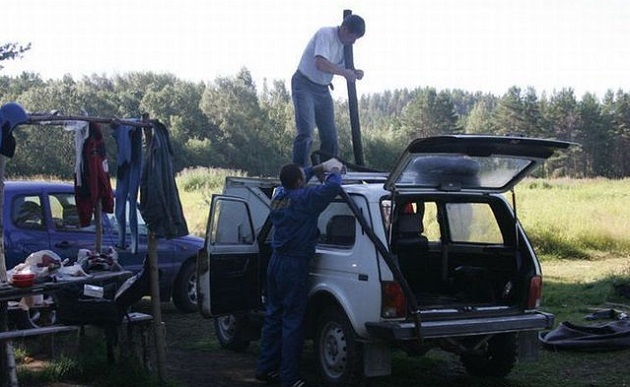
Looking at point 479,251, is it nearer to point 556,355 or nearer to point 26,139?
point 556,355

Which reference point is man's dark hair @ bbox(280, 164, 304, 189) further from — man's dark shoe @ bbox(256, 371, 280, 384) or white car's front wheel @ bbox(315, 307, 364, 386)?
man's dark shoe @ bbox(256, 371, 280, 384)

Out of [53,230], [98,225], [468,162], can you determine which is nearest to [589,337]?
[468,162]

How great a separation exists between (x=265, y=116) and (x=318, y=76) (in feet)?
212

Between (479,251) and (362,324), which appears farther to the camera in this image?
(479,251)

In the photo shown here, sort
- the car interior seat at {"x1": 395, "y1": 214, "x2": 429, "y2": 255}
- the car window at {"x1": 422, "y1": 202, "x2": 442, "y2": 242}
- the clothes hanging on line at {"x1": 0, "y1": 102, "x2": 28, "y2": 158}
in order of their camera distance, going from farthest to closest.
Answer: the car window at {"x1": 422, "y1": 202, "x2": 442, "y2": 242}
the car interior seat at {"x1": 395, "y1": 214, "x2": 429, "y2": 255}
the clothes hanging on line at {"x1": 0, "y1": 102, "x2": 28, "y2": 158}

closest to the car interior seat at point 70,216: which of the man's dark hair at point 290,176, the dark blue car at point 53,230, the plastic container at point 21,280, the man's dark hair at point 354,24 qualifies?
the dark blue car at point 53,230

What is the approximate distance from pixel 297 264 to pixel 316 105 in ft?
8.90

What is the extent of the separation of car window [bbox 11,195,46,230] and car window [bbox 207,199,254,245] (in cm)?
283

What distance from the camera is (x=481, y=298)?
6824 mm

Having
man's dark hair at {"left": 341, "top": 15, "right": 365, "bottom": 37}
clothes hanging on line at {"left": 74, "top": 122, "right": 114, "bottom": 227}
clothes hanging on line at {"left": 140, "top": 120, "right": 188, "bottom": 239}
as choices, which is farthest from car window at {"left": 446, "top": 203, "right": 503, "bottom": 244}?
clothes hanging on line at {"left": 74, "top": 122, "right": 114, "bottom": 227}

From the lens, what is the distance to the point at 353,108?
868 centimetres

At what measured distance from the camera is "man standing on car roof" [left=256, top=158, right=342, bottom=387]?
20.6ft

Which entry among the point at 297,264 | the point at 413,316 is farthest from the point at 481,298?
the point at 297,264

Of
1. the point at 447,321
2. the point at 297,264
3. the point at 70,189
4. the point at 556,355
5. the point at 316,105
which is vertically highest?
the point at 316,105
